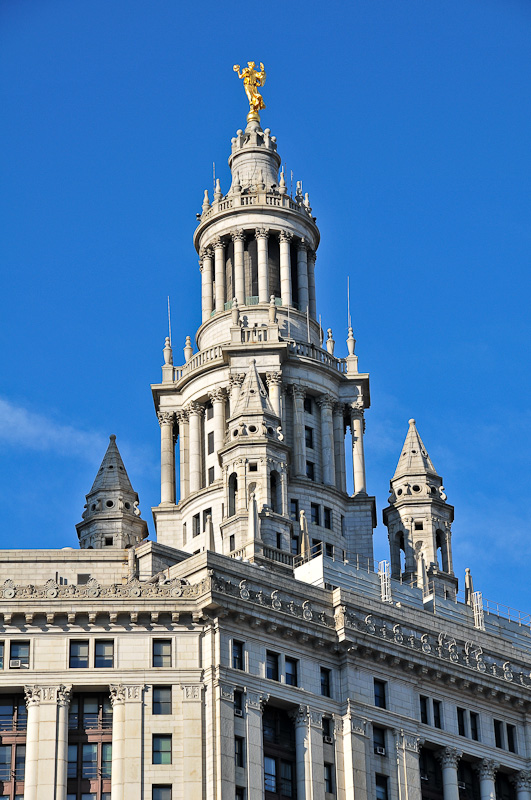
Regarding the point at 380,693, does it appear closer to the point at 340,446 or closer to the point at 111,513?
the point at 111,513

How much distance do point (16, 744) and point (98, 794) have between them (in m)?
5.81

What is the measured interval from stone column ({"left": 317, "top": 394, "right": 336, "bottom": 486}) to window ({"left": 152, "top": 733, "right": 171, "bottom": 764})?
53.3m

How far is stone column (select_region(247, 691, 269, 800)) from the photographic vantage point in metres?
116

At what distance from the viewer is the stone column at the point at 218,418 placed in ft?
549

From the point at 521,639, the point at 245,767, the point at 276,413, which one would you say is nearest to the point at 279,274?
the point at 276,413

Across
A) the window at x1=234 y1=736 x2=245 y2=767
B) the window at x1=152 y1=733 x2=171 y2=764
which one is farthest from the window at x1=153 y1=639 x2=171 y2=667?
the window at x1=234 y1=736 x2=245 y2=767

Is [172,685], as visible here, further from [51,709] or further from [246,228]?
[246,228]

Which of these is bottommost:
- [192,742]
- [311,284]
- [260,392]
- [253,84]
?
[192,742]

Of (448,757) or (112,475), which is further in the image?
(112,475)

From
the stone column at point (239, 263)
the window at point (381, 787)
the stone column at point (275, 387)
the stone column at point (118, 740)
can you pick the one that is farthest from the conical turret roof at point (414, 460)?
the stone column at point (118, 740)

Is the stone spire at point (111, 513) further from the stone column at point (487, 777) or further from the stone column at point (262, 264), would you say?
the stone column at point (487, 777)

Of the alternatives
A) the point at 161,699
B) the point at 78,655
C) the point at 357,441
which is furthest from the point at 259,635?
the point at 357,441

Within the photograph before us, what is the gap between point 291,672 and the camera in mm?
122750

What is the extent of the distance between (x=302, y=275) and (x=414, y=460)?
2221 cm
